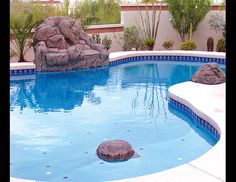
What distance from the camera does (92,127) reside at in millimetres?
6891

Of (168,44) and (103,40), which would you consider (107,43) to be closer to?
(103,40)

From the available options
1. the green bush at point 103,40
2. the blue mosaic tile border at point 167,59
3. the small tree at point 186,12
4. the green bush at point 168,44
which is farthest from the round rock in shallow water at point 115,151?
the small tree at point 186,12

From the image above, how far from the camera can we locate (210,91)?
28.3 feet

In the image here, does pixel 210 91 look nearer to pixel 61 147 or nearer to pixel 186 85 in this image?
pixel 186 85

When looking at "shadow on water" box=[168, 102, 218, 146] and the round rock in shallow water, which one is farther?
"shadow on water" box=[168, 102, 218, 146]

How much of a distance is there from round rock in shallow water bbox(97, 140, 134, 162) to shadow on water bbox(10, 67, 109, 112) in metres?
3.08

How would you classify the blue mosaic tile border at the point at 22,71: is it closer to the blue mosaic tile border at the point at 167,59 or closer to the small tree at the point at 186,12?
the blue mosaic tile border at the point at 167,59

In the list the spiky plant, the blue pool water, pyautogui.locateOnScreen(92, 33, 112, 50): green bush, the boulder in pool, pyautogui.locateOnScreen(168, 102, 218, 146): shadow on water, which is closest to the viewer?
the blue pool water

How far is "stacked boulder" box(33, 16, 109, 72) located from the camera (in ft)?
40.0

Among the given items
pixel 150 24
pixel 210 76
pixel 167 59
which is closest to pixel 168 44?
pixel 167 59

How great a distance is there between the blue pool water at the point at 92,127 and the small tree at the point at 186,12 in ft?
16.6

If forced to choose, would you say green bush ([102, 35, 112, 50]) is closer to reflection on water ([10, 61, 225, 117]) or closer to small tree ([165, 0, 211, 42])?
reflection on water ([10, 61, 225, 117])

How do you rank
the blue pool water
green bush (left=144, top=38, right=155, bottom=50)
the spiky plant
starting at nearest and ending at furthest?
the blue pool water < the spiky plant < green bush (left=144, top=38, right=155, bottom=50)

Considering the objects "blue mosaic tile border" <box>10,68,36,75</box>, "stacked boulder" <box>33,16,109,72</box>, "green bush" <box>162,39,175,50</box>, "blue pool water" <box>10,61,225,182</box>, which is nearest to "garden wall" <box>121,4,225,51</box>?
"green bush" <box>162,39,175,50</box>
